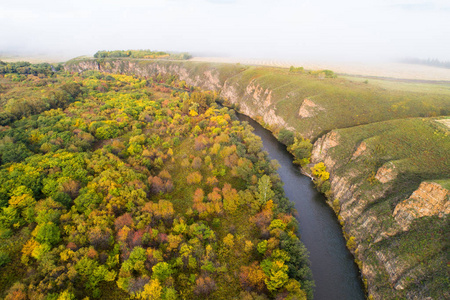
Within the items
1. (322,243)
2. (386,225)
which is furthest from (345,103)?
(322,243)

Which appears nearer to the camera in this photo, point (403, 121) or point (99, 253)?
point (99, 253)

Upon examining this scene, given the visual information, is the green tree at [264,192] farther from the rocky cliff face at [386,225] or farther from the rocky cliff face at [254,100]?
the rocky cliff face at [254,100]

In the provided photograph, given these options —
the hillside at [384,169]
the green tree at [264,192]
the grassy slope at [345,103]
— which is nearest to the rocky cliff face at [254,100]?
the hillside at [384,169]

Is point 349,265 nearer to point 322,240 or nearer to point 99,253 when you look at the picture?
point 322,240

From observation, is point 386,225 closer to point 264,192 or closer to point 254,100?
point 264,192

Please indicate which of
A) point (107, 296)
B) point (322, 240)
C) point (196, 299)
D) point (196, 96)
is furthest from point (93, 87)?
point (322, 240)

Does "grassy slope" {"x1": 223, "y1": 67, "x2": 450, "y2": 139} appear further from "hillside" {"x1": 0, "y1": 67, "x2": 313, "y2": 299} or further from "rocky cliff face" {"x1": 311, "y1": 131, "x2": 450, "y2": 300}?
"rocky cliff face" {"x1": 311, "y1": 131, "x2": 450, "y2": 300}
